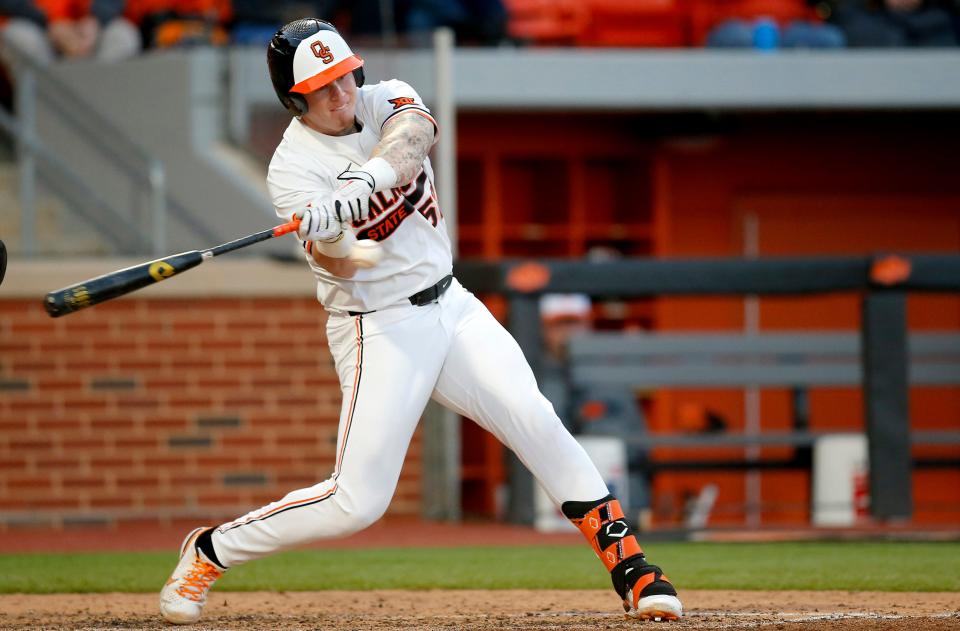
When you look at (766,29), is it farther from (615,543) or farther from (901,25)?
(615,543)

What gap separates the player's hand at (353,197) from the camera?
4293mm

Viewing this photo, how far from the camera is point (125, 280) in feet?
14.8

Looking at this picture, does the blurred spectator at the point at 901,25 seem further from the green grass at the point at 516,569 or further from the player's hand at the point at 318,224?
the player's hand at the point at 318,224

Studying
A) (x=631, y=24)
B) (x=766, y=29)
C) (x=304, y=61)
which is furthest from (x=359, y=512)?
(x=766, y=29)

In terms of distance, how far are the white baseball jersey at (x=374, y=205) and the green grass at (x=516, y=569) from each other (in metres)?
1.61

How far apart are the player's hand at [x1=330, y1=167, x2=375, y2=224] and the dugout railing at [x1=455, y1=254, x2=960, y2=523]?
404cm

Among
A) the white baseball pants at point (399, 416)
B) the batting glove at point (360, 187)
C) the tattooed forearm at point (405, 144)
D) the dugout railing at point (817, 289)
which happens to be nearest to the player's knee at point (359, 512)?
the white baseball pants at point (399, 416)

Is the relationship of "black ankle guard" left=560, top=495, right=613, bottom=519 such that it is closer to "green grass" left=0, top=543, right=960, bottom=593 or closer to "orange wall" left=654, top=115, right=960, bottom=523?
"green grass" left=0, top=543, right=960, bottom=593

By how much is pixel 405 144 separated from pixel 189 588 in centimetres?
151

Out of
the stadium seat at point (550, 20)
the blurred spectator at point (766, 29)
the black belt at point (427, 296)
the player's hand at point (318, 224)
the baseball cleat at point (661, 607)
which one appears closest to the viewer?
the player's hand at point (318, 224)

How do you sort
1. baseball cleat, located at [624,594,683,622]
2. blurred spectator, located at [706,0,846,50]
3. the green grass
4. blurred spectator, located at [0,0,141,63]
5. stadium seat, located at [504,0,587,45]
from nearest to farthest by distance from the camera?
baseball cleat, located at [624,594,683,622], the green grass, blurred spectator, located at [0,0,141,63], stadium seat, located at [504,0,587,45], blurred spectator, located at [706,0,846,50]

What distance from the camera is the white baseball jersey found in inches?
180

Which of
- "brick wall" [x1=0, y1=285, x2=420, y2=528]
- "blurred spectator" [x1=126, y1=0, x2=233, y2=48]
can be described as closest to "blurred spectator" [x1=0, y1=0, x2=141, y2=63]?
"blurred spectator" [x1=126, y1=0, x2=233, y2=48]

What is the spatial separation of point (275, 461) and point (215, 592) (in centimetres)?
315
